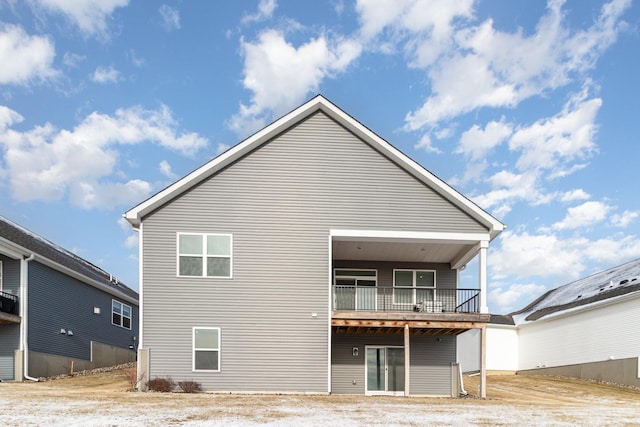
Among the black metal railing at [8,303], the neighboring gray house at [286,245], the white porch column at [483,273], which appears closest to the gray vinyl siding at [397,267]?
the neighboring gray house at [286,245]

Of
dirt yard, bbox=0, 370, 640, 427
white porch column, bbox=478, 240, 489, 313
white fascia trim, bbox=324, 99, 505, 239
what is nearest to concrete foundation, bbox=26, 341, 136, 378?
dirt yard, bbox=0, 370, 640, 427

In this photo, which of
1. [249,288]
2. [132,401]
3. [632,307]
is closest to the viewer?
[132,401]

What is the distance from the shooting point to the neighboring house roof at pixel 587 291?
1064 inches

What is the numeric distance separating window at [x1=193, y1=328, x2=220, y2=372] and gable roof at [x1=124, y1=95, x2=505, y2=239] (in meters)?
4.01

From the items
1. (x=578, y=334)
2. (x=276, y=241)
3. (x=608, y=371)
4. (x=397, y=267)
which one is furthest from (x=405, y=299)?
(x=578, y=334)

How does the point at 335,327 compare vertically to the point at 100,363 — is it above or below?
above

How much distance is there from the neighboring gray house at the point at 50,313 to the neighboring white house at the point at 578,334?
19219 millimetres

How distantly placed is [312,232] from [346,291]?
97.3 inches

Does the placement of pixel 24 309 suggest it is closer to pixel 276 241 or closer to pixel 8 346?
pixel 8 346

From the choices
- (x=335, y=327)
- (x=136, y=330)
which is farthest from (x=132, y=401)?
(x=136, y=330)

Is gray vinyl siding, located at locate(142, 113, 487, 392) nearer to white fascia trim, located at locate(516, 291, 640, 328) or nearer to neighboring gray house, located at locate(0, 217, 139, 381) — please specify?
neighboring gray house, located at locate(0, 217, 139, 381)

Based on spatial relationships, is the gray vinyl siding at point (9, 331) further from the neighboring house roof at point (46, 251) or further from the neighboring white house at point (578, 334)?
the neighboring white house at point (578, 334)

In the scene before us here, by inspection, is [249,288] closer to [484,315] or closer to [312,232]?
[312,232]

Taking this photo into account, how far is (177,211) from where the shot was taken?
18391mm
